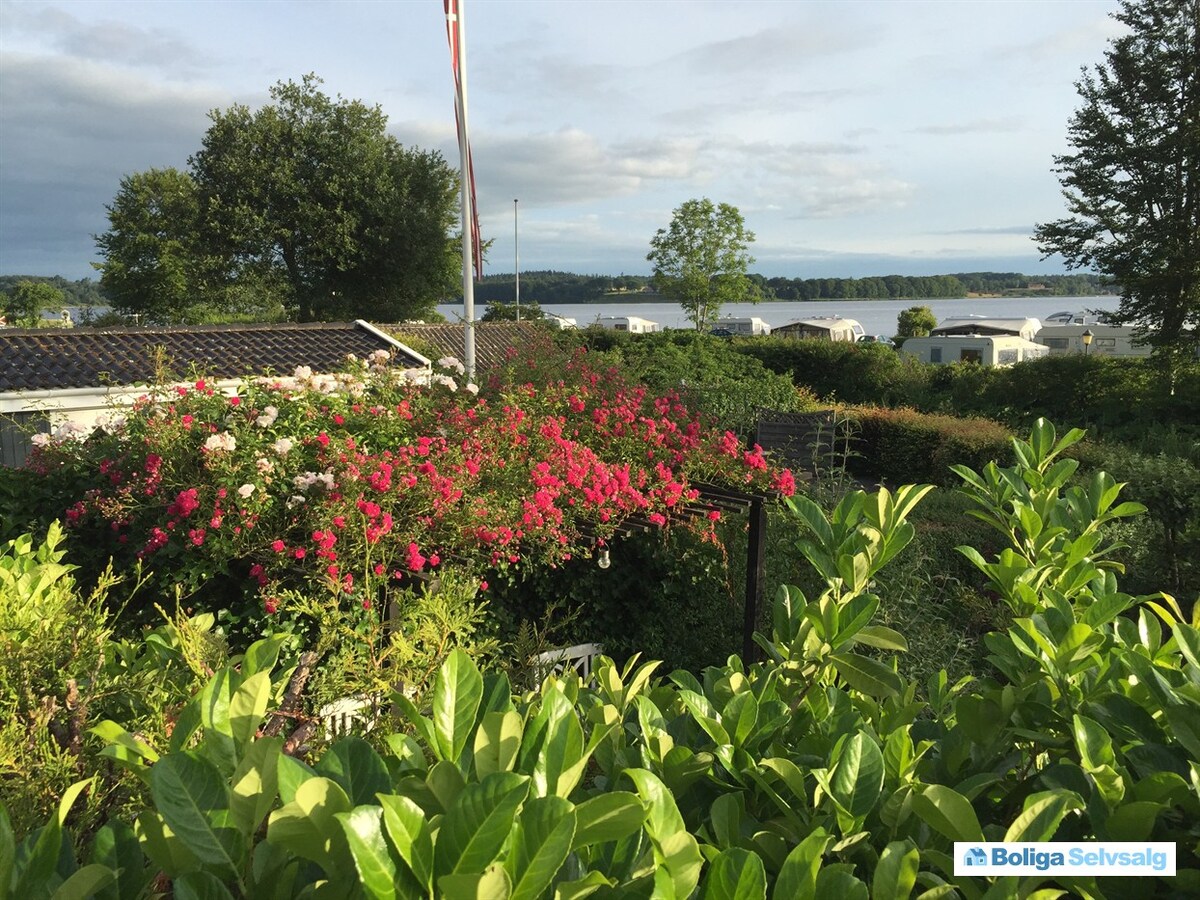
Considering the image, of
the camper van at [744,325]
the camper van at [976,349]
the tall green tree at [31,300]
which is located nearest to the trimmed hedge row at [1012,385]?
the camper van at [976,349]

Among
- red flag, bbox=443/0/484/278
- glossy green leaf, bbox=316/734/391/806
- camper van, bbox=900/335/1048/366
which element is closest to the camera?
glossy green leaf, bbox=316/734/391/806

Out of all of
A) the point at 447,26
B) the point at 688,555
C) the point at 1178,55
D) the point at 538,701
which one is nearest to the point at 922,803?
the point at 538,701

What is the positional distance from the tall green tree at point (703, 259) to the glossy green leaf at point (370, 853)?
44778mm

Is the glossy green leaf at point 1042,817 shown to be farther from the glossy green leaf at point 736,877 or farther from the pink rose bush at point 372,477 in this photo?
the pink rose bush at point 372,477

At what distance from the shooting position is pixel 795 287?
280 feet

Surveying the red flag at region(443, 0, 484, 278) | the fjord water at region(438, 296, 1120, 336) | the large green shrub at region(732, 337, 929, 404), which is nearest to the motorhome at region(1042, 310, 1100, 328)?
the fjord water at region(438, 296, 1120, 336)

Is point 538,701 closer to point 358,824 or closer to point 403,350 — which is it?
point 358,824

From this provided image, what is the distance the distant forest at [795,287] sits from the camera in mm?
60375

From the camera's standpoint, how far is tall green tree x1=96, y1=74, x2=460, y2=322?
30.7m

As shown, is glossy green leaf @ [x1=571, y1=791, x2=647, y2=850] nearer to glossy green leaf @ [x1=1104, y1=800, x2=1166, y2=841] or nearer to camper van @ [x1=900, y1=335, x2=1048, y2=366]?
glossy green leaf @ [x1=1104, y1=800, x2=1166, y2=841]

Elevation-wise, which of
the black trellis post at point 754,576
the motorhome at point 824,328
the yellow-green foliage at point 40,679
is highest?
the motorhome at point 824,328

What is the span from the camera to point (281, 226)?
31.1 meters

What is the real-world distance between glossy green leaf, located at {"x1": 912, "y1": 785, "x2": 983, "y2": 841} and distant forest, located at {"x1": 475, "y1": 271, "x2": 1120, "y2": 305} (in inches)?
1814

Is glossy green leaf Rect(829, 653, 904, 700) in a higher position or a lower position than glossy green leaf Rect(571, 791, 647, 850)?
lower
